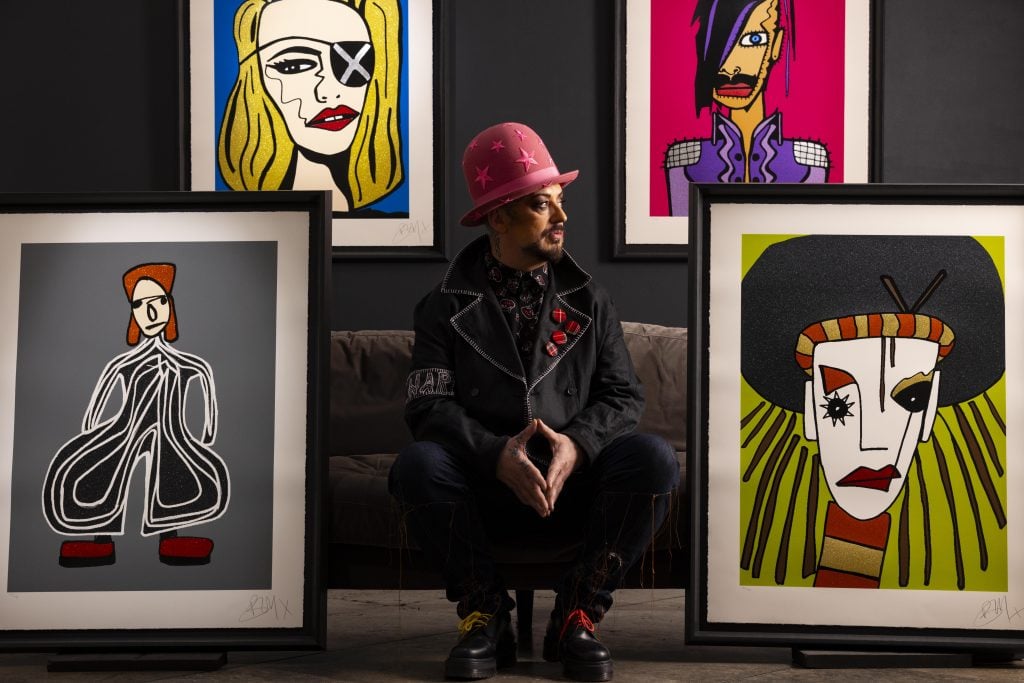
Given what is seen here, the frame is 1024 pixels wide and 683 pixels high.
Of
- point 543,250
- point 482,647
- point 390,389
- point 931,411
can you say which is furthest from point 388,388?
point 931,411

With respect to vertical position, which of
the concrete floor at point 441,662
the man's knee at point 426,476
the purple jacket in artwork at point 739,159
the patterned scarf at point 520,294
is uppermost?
the purple jacket in artwork at point 739,159

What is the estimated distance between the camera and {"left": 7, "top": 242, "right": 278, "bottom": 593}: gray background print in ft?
7.25

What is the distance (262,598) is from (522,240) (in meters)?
0.95

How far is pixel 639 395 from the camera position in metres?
2.34

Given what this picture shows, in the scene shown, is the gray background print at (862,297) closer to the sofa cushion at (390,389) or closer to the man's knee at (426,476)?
the man's knee at (426,476)

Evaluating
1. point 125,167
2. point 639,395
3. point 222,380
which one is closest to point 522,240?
point 639,395

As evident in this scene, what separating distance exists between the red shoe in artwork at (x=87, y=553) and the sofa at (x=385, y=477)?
0.47 m

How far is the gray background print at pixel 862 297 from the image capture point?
2.22 meters

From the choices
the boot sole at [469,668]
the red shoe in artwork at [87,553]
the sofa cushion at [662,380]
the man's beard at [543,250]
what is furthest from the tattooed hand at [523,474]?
the sofa cushion at [662,380]

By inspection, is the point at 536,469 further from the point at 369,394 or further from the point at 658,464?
the point at 369,394

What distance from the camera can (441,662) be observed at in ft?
7.48

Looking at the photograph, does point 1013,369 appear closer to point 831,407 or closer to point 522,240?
point 831,407

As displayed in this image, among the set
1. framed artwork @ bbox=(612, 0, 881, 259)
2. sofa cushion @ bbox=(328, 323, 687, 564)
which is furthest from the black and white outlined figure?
framed artwork @ bbox=(612, 0, 881, 259)

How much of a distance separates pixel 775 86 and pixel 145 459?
7.56ft
